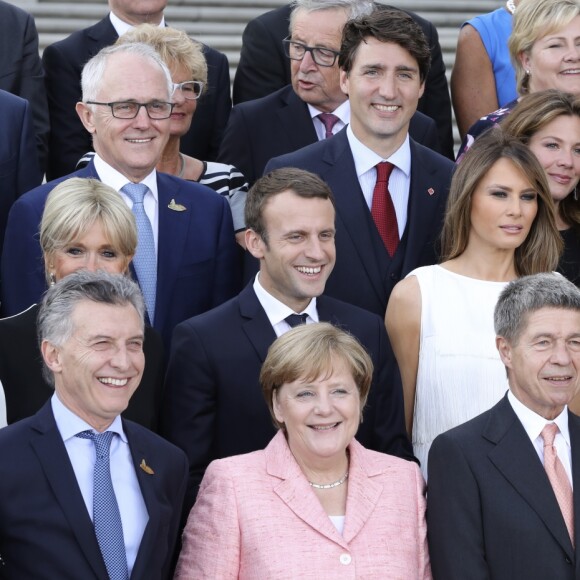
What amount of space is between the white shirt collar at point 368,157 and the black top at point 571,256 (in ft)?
2.26

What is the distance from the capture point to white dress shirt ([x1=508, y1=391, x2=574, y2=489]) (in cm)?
494

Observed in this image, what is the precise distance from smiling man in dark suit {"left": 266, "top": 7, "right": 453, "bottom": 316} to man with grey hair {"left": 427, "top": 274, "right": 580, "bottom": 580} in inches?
38.2

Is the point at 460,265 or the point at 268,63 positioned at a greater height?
the point at 268,63

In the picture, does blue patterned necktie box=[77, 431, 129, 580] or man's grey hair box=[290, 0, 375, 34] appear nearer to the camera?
blue patterned necktie box=[77, 431, 129, 580]

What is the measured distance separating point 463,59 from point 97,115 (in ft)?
7.17

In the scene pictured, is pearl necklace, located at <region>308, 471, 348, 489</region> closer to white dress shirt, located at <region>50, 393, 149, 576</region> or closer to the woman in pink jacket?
the woman in pink jacket

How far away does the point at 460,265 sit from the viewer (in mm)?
5801

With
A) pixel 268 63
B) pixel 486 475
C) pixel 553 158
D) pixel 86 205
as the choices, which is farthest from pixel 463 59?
pixel 486 475

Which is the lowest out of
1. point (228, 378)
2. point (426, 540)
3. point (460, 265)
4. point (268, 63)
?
point (426, 540)

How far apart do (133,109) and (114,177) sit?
11.0 inches

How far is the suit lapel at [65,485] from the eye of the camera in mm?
4496

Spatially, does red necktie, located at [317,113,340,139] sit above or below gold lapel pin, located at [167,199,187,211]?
above

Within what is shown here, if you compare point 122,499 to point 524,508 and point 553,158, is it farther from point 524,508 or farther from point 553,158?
point 553,158

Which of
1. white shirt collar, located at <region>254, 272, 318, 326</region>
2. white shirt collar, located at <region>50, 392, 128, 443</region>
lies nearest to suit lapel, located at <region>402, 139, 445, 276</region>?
white shirt collar, located at <region>254, 272, 318, 326</region>
